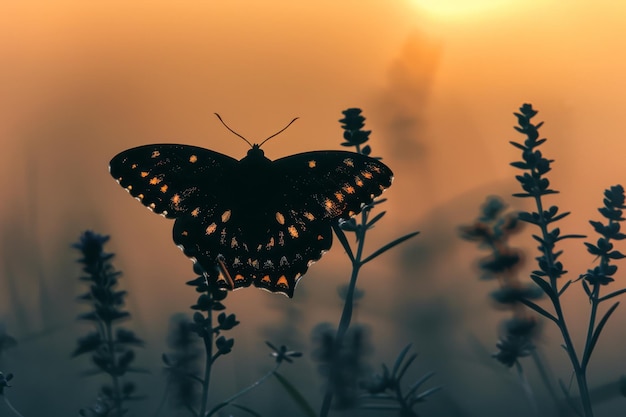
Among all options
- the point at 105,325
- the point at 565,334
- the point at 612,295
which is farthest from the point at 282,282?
the point at 612,295

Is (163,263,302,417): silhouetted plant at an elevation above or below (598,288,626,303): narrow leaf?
above

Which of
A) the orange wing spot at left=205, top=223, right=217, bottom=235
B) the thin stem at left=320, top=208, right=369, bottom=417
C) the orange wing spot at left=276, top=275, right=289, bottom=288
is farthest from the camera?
the orange wing spot at left=205, top=223, right=217, bottom=235

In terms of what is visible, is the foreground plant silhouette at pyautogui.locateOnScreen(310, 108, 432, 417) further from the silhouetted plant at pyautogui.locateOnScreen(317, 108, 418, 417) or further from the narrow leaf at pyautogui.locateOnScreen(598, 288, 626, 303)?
the narrow leaf at pyautogui.locateOnScreen(598, 288, 626, 303)

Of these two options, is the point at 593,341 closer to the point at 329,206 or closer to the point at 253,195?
the point at 329,206

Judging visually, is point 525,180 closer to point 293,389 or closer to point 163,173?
point 293,389

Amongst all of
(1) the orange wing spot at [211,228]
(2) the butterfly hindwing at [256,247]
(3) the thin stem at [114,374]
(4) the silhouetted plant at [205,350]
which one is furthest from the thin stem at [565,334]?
(3) the thin stem at [114,374]

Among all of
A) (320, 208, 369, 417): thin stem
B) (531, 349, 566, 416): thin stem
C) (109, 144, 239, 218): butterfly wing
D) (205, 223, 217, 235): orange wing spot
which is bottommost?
(531, 349, 566, 416): thin stem

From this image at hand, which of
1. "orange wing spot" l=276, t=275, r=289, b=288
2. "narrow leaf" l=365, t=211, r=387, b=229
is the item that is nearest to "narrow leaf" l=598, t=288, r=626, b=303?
"narrow leaf" l=365, t=211, r=387, b=229

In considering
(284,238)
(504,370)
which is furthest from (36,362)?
(504,370)
